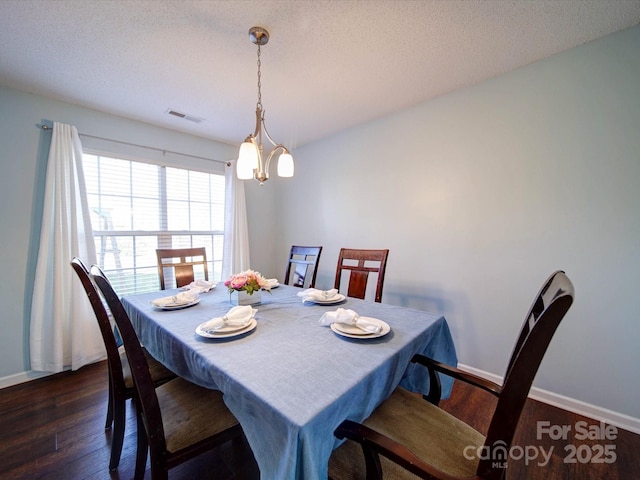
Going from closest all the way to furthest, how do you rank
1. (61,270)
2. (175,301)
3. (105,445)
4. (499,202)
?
(105,445), (175,301), (499,202), (61,270)

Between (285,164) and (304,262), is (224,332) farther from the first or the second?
(304,262)

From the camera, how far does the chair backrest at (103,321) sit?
3.51 ft

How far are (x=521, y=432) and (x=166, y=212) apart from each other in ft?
11.6

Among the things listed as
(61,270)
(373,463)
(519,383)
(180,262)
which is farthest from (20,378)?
(519,383)

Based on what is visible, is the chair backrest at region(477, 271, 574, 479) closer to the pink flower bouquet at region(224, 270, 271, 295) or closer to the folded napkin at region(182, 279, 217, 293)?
the pink flower bouquet at region(224, 270, 271, 295)

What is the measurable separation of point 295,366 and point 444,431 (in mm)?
600

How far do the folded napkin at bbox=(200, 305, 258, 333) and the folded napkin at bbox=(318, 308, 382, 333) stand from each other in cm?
36

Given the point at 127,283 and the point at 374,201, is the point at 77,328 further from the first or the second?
the point at 374,201

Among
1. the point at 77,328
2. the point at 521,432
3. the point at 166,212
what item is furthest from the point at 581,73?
the point at 77,328

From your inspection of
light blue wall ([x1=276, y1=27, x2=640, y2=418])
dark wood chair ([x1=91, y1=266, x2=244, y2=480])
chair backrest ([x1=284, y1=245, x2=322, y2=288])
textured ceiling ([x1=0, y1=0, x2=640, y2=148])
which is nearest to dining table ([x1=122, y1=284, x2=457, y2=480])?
dark wood chair ([x1=91, y1=266, x2=244, y2=480])

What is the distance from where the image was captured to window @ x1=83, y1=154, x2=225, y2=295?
8.13 feet

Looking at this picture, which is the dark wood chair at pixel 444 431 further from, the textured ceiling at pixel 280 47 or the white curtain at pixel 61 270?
the white curtain at pixel 61 270

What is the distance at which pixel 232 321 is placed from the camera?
1168 millimetres

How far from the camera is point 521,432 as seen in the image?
155 cm
